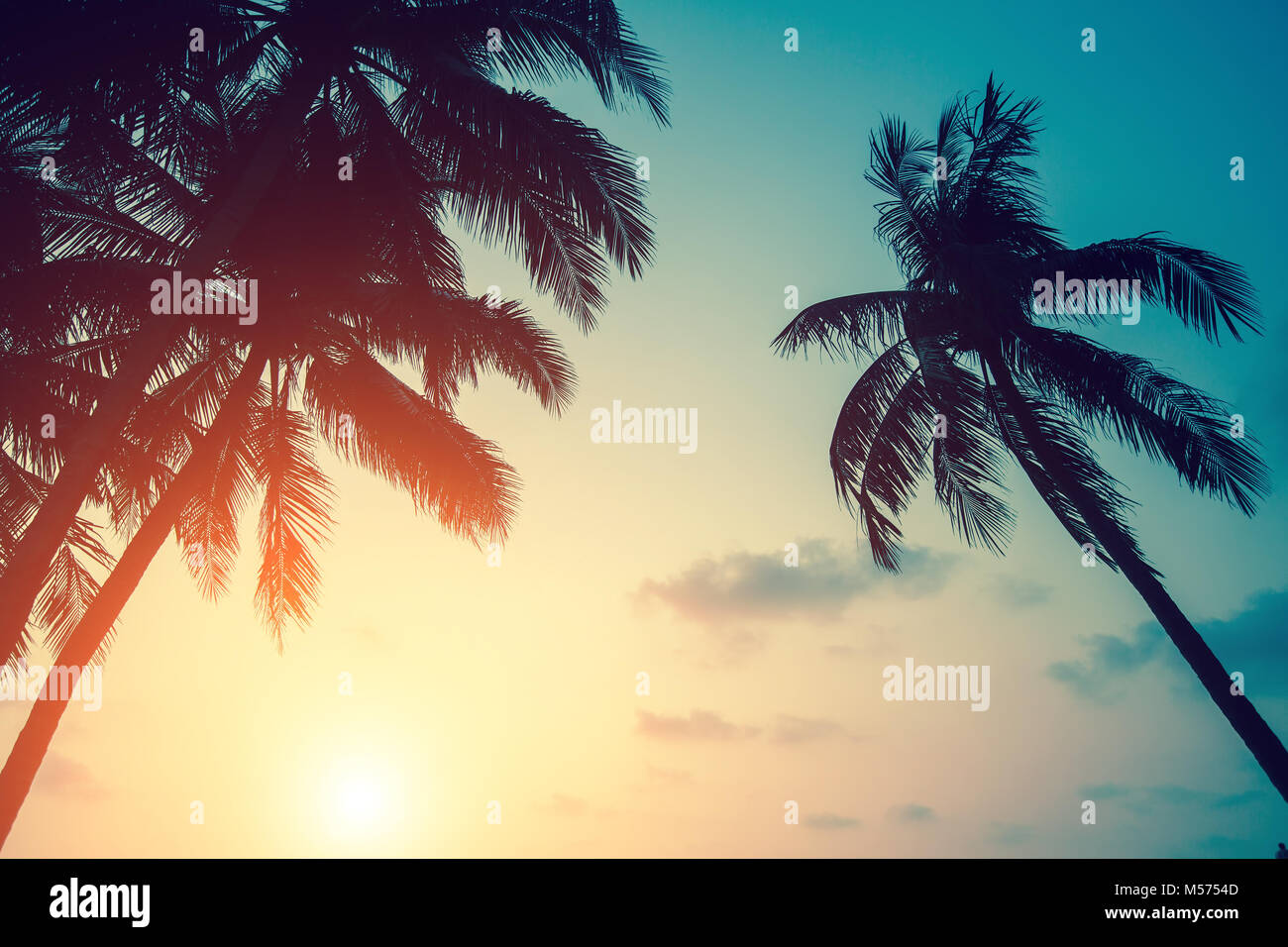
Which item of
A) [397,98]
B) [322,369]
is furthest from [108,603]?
[397,98]

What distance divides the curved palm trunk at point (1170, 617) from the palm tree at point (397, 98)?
22.2ft

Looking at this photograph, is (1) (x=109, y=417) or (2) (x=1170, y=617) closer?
(1) (x=109, y=417)

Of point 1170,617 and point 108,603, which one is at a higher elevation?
point 108,603

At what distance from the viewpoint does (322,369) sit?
37.3ft

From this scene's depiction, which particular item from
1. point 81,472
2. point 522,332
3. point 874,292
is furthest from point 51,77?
point 874,292

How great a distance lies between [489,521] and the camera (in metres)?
11.8

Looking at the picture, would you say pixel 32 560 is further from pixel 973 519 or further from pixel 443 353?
pixel 973 519

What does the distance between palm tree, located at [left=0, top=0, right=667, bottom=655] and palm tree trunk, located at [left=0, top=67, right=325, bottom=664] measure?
22mm

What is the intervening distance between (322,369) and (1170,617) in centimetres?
1173

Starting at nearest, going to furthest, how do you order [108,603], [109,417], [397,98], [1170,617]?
[109,417] → [108,603] → [397,98] → [1170,617]

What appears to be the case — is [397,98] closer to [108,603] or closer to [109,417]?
[109,417]

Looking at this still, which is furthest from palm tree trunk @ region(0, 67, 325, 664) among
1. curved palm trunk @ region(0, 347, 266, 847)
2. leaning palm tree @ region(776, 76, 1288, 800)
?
leaning palm tree @ region(776, 76, 1288, 800)

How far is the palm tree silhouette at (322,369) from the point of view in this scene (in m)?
10.6

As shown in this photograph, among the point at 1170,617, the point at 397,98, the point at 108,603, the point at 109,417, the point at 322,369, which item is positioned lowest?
the point at 1170,617
